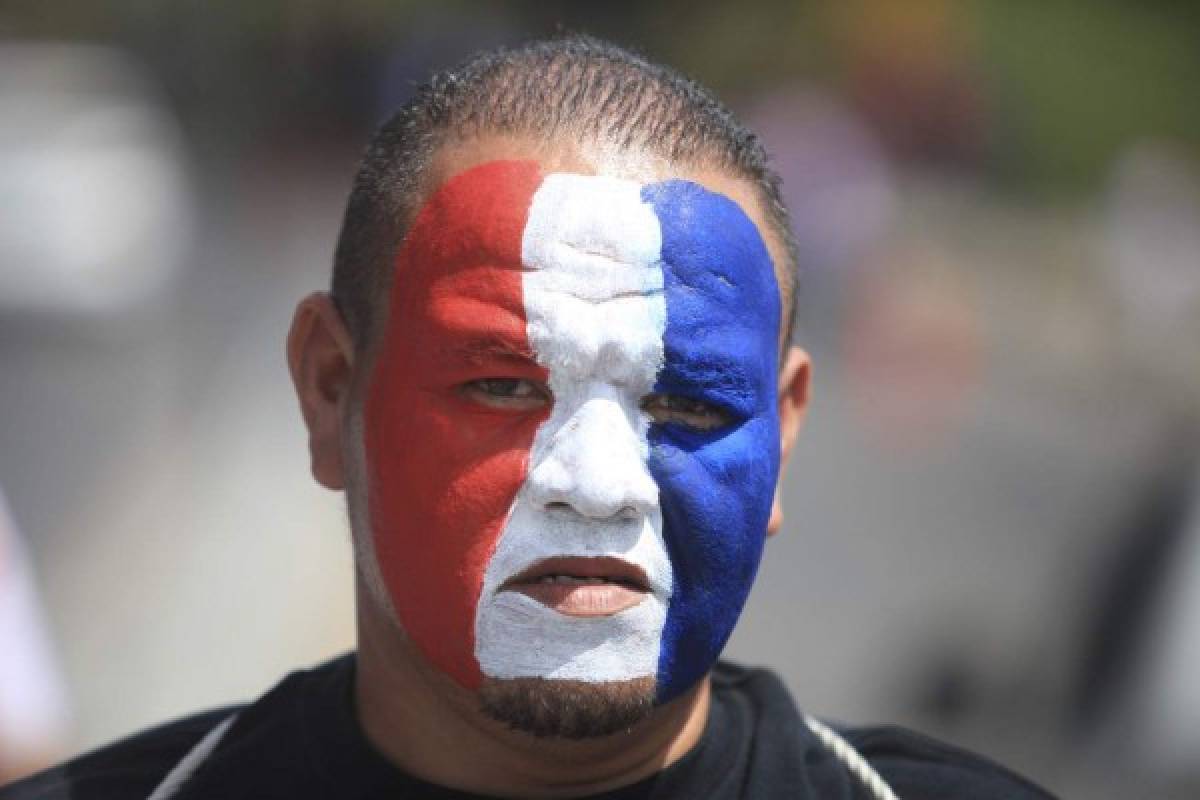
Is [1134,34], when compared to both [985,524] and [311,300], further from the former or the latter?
[311,300]

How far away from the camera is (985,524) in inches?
403

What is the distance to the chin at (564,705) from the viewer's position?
2418 millimetres

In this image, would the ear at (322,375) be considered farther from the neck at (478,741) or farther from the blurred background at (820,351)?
the blurred background at (820,351)

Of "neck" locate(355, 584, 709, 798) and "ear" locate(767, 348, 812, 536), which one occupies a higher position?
"ear" locate(767, 348, 812, 536)

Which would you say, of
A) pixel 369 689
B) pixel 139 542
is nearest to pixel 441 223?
pixel 369 689

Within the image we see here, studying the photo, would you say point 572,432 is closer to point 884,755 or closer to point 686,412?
point 686,412

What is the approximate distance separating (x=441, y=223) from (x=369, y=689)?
702 millimetres

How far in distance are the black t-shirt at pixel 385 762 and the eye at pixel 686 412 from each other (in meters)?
0.48

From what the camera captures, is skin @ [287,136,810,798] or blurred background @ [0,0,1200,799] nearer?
skin @ [287,136,810,798]

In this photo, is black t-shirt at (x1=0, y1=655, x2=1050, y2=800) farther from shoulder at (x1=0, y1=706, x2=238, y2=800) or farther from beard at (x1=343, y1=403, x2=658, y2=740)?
beard at (x1=343, y1=403, x2=658, y2=740)

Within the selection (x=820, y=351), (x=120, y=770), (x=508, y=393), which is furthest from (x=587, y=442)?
(x=820, y=351)

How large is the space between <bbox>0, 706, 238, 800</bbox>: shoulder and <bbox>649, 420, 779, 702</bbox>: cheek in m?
0.85

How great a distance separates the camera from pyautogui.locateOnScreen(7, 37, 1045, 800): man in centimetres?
244

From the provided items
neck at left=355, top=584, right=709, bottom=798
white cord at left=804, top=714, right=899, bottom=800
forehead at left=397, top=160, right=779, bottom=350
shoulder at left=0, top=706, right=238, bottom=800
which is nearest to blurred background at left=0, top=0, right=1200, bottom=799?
forehead at left=397, top=160, right=779, bottom=350
